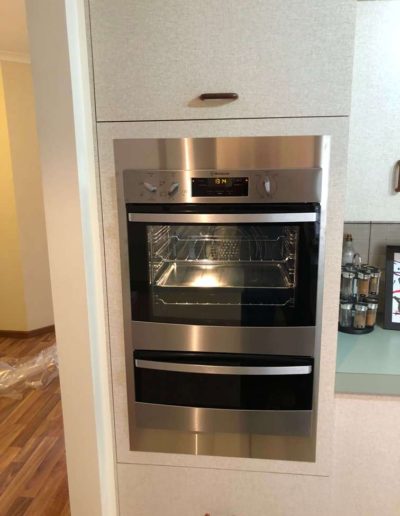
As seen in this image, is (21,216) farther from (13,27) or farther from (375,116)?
(375,116)

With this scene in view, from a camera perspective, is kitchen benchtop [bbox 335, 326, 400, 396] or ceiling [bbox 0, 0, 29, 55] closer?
kitchen benchtop [bbox 335, 326, 400, 396]

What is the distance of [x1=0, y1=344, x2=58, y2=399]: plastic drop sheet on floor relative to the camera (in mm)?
2955

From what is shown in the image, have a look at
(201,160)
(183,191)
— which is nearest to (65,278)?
(183,191)

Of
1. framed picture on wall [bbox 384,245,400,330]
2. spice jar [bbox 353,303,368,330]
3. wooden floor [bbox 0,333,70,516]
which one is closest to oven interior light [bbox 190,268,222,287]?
spice jar [bbox 353,303,368,330]

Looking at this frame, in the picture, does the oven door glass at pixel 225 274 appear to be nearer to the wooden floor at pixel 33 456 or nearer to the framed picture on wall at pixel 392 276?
the framed picture on wall at pixel 392 276

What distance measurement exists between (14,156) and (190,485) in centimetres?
298

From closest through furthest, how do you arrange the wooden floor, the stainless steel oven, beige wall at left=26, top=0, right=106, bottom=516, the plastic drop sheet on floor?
1. beige wall at left=26, top=0, right=106, bottom=516
2. the stainless steel oven
3. the wooden floor
4. the plastic drop sheet on floor

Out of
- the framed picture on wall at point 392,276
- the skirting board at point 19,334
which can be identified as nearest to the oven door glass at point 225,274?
the framed picture on wall at point 392,276

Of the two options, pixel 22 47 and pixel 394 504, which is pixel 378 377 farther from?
pixel 22 47

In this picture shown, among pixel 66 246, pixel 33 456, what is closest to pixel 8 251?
pixel 33 456

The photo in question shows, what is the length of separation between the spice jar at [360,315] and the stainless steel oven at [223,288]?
0.42 m

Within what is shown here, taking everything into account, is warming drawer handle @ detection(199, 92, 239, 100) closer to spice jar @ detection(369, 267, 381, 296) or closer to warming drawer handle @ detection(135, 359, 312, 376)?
warming drawer handle @ detection(135, 359, 312, 376)

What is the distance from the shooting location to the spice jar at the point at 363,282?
171 cm

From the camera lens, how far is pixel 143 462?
1.53m
